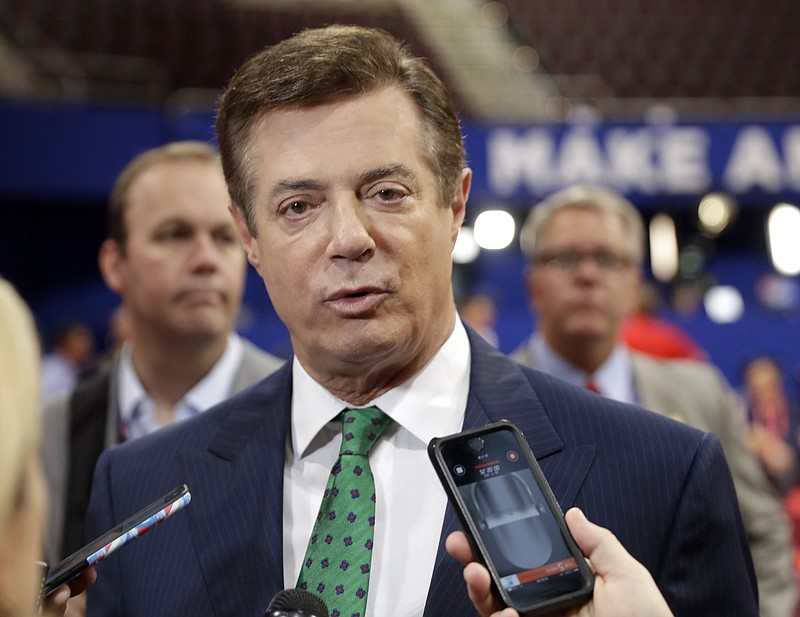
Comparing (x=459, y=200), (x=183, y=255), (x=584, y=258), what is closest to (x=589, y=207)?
(x=584, y=258)

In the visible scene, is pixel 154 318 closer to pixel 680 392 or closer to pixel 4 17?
pixel 680 392

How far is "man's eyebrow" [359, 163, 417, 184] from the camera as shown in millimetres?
1534

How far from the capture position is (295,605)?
115cm

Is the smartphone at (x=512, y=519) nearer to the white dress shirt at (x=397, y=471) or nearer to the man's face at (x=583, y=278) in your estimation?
the white dress shirt at (x=397, y=471)

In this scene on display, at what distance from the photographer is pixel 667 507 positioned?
1441 millimetres

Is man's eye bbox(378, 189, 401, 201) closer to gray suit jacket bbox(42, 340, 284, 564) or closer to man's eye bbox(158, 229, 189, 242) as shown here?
gray suit jacket bbox(42, 340, 284, 564)

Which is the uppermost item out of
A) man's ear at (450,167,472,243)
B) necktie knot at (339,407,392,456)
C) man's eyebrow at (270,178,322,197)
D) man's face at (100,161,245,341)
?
man's face at (100,161,245,341)

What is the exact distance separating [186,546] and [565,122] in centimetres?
745

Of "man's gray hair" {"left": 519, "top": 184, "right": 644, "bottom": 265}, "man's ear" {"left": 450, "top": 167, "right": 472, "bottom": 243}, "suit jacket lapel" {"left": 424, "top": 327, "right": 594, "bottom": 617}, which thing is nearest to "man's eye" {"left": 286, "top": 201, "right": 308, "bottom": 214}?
"man's ear" {"left": 450, "top": 167, "right": 472, "bottom": 243}

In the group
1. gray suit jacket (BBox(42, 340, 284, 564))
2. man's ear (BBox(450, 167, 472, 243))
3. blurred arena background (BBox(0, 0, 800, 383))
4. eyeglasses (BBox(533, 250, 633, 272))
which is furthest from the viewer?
blurred arena background (BBox(0, 0, 800, 383))

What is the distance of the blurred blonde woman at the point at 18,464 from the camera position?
849mm

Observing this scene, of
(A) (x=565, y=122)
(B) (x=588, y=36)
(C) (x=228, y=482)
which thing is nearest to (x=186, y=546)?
(C) (x=228, y=482)

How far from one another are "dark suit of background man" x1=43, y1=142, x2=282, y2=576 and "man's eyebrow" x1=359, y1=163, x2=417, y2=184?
1181mm

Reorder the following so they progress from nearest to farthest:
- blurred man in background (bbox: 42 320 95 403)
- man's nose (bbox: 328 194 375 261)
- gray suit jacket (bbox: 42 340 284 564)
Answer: man's nose (bbox: 328 194 375 261) → gray suit jacket (bbox: 42 340 284 564) → blurred man in background (bbox: 42 320 95 403)
